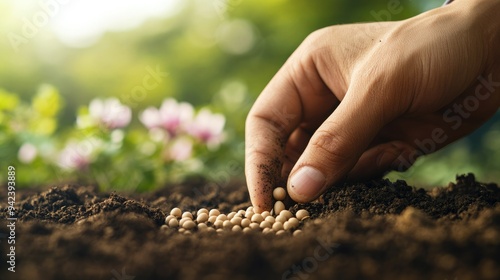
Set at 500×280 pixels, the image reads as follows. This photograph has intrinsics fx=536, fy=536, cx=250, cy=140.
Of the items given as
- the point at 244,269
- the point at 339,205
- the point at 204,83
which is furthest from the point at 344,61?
the point at 204,83

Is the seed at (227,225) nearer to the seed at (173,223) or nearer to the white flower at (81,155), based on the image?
the seed at (173,223)

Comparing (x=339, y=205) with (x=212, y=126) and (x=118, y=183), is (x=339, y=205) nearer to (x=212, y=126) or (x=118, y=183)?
(x=118, y=183)

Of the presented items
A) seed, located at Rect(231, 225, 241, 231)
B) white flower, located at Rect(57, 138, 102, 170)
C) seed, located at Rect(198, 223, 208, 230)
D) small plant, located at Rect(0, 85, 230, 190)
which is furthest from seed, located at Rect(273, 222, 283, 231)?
white flower, located at Rect(57, 138, 102, 170)

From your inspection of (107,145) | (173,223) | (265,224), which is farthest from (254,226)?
(107,145)

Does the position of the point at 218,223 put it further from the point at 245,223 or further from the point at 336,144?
the point at 336,144

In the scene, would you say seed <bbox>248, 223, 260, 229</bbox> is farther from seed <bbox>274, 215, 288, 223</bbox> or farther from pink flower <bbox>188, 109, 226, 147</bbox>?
pink flower <bbox>188, 109, 226, 147</bbox>
